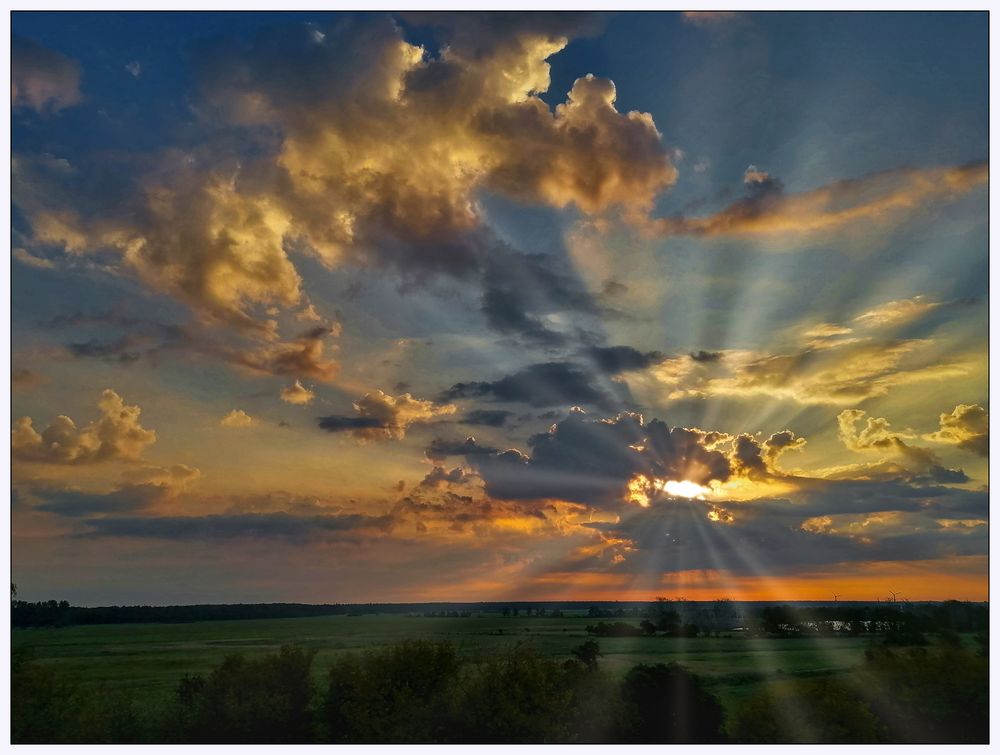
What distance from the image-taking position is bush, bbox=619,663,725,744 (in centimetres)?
2870

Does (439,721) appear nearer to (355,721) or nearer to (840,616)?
(355,721)

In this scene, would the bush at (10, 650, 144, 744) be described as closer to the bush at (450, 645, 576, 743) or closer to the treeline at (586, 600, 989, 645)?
the bush at (450, 645, 576, 743)

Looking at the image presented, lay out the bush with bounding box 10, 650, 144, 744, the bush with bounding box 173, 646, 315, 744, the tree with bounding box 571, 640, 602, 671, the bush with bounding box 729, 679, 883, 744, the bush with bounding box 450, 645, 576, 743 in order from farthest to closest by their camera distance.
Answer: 1. the tree with bounding box 571, 640, 602, 671
2. the bush with bounding box 173, 646, 315, 744
3. the bush with bounding box 10, 650, 144, 744
4. the bush with bounding box 450, 645, 576, 743
5. the bush with bounding box 729, 679, 883, 744

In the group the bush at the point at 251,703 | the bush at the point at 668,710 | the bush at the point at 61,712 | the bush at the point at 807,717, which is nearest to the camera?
the bush at the point at 807,717

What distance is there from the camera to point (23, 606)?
32875 mm

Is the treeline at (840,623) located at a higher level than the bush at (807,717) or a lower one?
higher

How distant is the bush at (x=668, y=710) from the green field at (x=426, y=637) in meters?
0.99

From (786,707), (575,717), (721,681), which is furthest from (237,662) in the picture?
(786,707)

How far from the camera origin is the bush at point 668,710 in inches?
1130

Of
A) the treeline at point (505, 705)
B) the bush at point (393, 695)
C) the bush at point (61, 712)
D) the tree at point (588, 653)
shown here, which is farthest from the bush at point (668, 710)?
the bush at point (61, 712)

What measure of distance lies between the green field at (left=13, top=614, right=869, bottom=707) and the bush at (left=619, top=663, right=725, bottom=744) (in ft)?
3.25

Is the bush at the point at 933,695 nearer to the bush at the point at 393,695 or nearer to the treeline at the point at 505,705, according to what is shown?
the treeline at the point at 505,705

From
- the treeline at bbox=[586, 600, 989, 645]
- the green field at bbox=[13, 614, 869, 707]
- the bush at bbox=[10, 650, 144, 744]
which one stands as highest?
the treeline at bbox=[586, 600, 989, 645]

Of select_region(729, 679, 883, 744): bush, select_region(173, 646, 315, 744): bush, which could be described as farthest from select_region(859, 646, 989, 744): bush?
select_region(173, 646, 315, 744): bush
